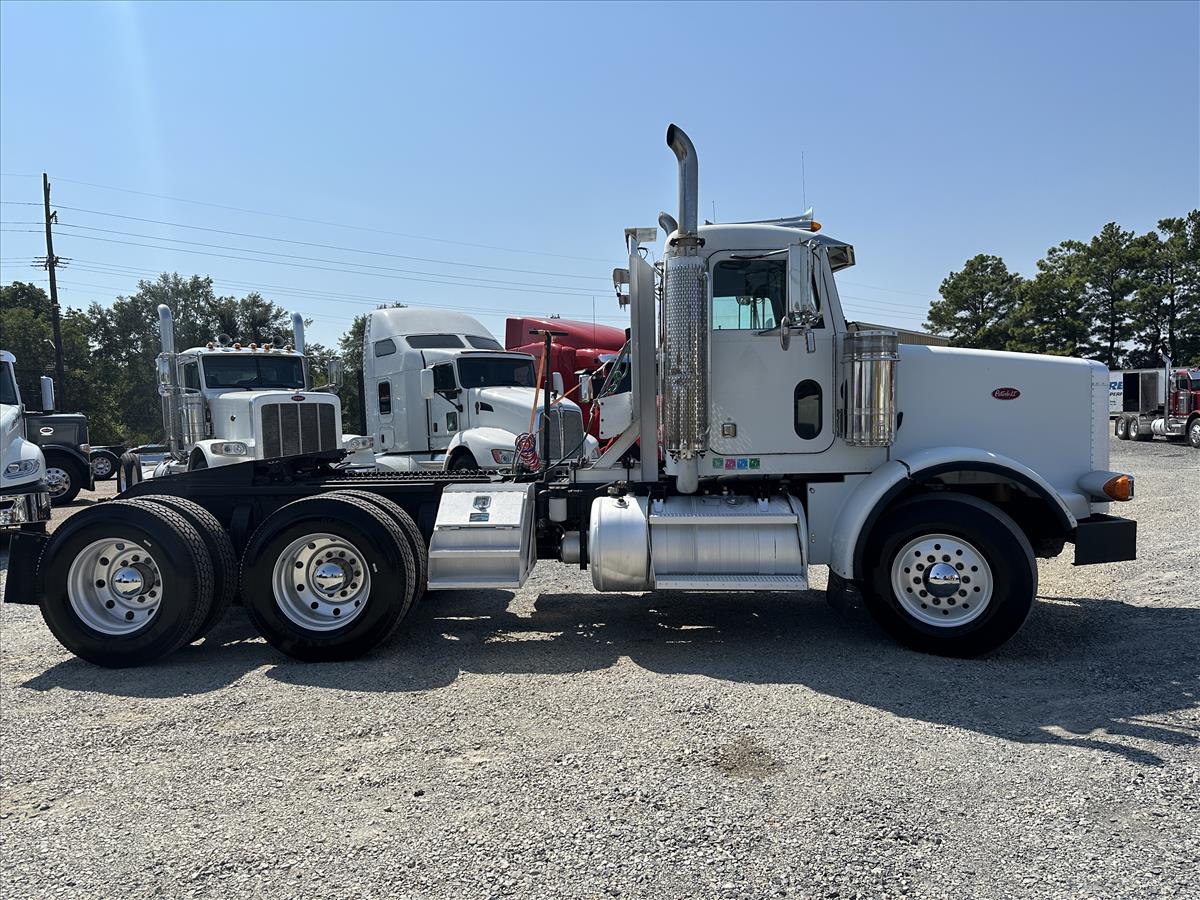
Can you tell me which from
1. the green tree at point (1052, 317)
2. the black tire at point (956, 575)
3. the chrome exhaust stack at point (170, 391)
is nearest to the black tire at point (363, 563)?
the black tire at point (956, 575)

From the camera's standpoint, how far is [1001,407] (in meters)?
6.34

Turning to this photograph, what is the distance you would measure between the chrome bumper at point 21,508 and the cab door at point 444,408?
6.30m

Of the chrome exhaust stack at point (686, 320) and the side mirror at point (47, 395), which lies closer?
the chrome exhaust stack at point (686, 320)

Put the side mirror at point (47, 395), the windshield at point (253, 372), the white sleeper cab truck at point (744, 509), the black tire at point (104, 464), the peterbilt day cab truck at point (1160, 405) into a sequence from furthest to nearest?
1. the peterbilt day cab truck at point (1160, 405)
2. the black tire at point (104, 464)
3. the windshield at point (253, 372)
4. the side mirror at point (47, 395)
5. the white sleeper cab truck at point (744, 509)

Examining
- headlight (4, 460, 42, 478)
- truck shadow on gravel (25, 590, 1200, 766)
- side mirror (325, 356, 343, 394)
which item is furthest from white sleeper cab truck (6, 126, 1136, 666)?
side mirror (325, 356, 343, 394)

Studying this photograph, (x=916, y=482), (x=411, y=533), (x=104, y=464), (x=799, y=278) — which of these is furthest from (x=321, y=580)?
(x=104, y=464)

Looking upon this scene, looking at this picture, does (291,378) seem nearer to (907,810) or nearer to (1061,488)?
(1061,488)

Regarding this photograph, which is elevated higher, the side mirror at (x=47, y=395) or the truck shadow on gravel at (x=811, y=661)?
the side mirror at (x=47, y=395)

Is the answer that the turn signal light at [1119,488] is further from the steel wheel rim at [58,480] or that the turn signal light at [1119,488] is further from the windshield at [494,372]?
the steel wheel rim at [58,480]

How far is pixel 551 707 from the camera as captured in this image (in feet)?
16.2

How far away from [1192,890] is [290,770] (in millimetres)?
3758

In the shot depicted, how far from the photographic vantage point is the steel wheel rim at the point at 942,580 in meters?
5.81

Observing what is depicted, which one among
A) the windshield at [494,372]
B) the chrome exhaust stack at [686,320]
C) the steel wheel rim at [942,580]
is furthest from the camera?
the windshield at [494,372]

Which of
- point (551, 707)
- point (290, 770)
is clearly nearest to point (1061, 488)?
point (551, 707)
